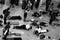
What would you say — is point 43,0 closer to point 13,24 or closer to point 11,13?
point 11,13

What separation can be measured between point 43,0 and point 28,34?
2754mm

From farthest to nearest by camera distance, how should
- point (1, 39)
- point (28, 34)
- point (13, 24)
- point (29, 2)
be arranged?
1. point (29, 2)
2. point (13, 24)
3. point (28, 34)
4. point (1, 39)

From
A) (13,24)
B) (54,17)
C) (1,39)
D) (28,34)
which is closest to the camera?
(1,39)

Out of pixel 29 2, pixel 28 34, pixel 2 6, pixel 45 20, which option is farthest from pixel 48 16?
pixel 2 6

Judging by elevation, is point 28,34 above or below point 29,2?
below

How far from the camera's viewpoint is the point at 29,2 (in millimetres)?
7168

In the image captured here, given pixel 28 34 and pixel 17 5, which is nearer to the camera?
pixel 28 34

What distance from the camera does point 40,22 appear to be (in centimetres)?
632

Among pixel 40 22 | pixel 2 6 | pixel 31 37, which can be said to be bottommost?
pixel 31 37

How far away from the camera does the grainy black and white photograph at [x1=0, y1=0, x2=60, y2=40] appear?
550 cm

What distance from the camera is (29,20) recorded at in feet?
21.1

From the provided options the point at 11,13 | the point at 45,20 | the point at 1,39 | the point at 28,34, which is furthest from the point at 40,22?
the point at 1,39

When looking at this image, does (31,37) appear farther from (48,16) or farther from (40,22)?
(48,16)

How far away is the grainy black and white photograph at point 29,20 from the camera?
18.0 ft
